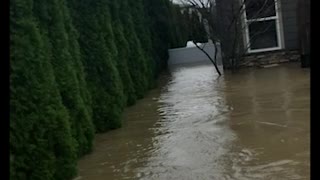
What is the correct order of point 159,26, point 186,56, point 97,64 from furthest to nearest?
point 186,56, point 159,26, point 97,64

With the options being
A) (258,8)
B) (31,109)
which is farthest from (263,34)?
(31,109)

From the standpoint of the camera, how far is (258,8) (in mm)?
16656

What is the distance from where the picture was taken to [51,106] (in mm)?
5211

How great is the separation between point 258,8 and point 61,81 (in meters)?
11.5

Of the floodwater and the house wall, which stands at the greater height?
the house wall

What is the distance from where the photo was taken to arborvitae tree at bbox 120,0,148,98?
11.7m

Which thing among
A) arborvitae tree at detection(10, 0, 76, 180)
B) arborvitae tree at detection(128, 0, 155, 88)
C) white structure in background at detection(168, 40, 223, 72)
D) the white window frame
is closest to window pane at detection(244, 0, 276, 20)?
the white window frame

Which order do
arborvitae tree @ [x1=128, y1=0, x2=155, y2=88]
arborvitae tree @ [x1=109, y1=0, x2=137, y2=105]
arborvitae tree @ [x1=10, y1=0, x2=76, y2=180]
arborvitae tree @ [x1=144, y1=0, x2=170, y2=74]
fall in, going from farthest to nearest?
arborvitae tree @ [x1=144, y1=0, x2=170, y2=74] → arborvitae tree @ [x1=128, y1=0, x2=155, y2=88] → arborvitae tree @ [x1=109, y1=0, x2=137, y2=105] → arborvitae tree @ [x1=10, y1=0, x2=76, y2=180]

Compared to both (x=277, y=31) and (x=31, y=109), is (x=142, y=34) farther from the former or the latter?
(x=31, y=109)

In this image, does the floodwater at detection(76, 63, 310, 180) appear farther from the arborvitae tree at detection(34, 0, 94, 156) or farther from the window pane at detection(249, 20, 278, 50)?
the window pane at detection(249, 20, 278, 50)

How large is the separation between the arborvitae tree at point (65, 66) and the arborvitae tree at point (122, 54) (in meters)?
3.34

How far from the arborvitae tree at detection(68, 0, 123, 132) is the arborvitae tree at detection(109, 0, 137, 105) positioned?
1.58 m

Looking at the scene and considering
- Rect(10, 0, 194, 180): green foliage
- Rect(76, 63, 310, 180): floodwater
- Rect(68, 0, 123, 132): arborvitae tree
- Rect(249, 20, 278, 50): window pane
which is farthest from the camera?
Rect(249, 20, 278, 50): window pane

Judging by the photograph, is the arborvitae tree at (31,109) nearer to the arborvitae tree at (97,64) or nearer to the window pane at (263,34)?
the arborvitae tree at (97,64)
